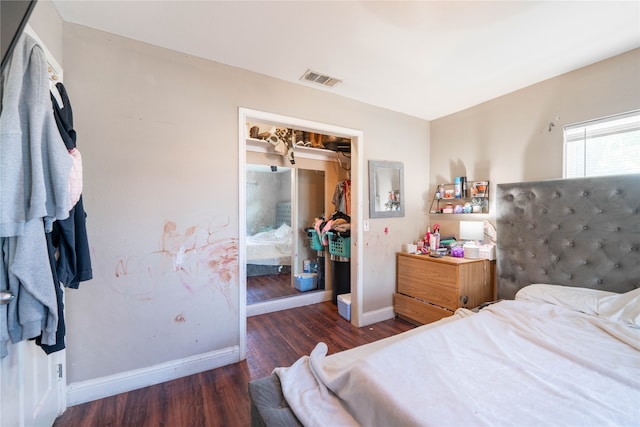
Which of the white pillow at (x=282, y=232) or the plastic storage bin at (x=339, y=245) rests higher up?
the white pillow at (x=282, y=232)

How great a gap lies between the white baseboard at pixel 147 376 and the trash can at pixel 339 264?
60.3 inches

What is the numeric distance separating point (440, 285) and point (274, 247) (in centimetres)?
226

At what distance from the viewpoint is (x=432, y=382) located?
0.99 metres

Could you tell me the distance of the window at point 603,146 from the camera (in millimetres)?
1799

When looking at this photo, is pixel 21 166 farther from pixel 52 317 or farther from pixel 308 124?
pixel 308 124

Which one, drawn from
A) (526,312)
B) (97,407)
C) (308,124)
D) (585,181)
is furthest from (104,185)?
(585,181)

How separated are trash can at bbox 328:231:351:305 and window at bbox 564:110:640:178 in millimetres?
2161

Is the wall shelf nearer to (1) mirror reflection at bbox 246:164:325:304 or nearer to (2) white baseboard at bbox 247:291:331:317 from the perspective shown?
(1) mirror reflection at bbox 246:164:325:304

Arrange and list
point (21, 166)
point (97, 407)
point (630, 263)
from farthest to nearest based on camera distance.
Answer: point (630, 263)
point (97, 407)
point (21, 166)

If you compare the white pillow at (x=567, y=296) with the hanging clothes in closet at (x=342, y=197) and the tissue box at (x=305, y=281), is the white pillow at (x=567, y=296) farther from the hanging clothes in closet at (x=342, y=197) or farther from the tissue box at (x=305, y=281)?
the tissue box at (x=305, y=281)

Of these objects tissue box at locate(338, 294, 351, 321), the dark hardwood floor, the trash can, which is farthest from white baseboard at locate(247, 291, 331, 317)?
tissue box at locate(338, 294, 351, 321)

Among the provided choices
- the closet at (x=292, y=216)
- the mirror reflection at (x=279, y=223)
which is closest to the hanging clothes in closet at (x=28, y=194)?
the closet at (x=292, y=216)

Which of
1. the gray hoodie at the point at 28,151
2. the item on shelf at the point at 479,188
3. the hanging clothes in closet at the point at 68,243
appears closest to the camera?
the gray hoodie at the point at 28,151

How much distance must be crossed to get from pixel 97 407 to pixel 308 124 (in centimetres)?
252
